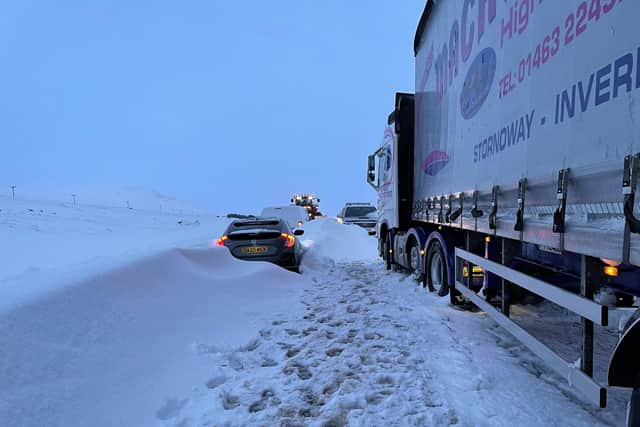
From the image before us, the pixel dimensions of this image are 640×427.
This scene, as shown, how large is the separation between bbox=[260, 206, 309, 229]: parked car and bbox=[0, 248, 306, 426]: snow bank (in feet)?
41.9

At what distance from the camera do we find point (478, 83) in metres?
3.82

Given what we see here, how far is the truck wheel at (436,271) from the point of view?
18.5 feet

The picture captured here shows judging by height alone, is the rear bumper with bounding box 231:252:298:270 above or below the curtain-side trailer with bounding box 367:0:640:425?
below

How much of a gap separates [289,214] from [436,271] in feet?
43.4

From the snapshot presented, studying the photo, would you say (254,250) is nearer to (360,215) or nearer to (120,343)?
(120,343)

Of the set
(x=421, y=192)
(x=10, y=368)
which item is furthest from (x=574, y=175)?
(x=421, y=192)

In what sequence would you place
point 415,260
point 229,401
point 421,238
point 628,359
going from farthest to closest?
1. point 415,260
2. point 421,238
3. point 229,401
4. point 628,359

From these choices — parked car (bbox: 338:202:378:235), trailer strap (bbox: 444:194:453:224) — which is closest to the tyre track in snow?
trailer strap (bbox: 444:194:453:224)

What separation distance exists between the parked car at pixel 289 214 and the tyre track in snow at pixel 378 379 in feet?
43.9

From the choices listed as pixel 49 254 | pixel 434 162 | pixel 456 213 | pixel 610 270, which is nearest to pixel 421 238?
pixel 434 162

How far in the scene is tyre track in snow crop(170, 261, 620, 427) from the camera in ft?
8.35

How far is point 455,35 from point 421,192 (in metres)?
2.67

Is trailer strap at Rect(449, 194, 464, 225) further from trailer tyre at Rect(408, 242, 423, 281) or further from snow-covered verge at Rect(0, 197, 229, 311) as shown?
snow-covered verge at Rect(0, 197, 229, 311)

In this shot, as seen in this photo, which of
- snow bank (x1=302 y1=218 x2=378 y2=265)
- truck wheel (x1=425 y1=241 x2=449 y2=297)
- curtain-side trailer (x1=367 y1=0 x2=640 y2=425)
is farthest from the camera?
snow bank (x1=302 y1=218 x2=378 y2=265)
